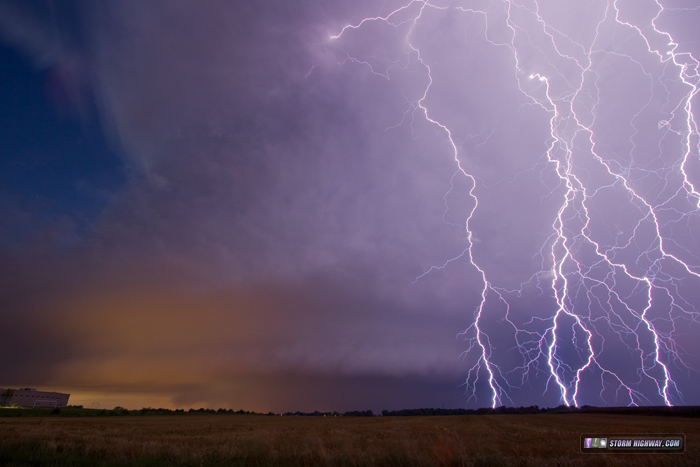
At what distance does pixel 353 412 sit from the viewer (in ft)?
352

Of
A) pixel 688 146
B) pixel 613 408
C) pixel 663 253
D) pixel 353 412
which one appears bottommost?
pixel 353 412

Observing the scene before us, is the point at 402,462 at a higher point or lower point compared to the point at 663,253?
lower

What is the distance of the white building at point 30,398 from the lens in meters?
102

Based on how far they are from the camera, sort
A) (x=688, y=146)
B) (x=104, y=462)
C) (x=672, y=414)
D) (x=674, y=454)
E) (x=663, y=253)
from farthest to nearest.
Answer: (x=672, y=414) < (x=663, y=253) < (x=688, y=146) < (x=674, y=454) < (x=104, y=462)

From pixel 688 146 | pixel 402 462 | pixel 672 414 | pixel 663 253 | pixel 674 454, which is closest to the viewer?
pixel 402 462

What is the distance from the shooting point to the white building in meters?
102

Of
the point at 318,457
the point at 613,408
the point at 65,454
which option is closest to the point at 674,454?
the point at 318,457

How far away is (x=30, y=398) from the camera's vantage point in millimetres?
108250

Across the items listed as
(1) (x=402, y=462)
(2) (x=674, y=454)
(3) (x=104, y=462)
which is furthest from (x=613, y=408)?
(3) (x=104, y=462)

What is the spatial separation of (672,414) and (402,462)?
56718mm

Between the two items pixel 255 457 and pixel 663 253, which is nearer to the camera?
pixel 255 457

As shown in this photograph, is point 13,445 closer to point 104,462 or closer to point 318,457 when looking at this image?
point 104,462

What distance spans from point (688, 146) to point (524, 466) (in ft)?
73.8

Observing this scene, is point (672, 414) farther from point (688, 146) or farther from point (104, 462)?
point (104, 462)
